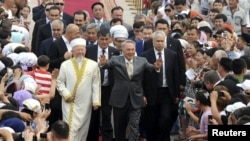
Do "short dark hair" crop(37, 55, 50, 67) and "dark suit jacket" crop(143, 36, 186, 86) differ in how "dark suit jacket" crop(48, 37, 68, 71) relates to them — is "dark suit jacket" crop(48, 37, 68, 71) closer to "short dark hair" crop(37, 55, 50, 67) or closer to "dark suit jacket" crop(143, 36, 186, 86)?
"short dark hair" crop(37, 55, 50, 67)

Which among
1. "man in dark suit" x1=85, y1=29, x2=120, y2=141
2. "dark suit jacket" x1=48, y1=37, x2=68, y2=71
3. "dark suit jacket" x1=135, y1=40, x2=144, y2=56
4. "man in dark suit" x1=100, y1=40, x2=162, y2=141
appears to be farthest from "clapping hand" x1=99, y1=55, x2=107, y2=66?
"dark suit jacket" x1=135, y1=40, x2=144, y2=56

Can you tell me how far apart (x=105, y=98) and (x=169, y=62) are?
138 cm

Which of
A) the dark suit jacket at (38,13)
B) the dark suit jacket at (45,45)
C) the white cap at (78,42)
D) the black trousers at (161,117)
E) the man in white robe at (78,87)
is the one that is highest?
the dark suit jacket at (38,13)

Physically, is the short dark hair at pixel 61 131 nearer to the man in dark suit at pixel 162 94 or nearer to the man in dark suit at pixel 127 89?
the man in dark suit at pixel 127 89

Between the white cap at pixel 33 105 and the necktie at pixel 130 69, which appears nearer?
the white cap at pixel 33 105

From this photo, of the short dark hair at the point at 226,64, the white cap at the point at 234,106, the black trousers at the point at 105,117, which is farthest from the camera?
the black trousers at the point at 105,117

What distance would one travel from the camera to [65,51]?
19719mm

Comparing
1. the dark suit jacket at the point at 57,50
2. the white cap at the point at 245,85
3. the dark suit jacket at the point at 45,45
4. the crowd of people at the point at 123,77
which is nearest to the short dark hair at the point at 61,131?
the crowd of people at the point at 123,77

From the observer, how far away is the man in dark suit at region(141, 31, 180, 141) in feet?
62.8

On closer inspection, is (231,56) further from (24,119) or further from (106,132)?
(24,119)

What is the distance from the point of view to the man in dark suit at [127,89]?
18469 millimetres

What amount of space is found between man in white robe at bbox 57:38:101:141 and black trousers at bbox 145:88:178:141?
127cm

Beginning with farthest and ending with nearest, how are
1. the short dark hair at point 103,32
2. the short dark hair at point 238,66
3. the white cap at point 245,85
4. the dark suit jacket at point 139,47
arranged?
the dark suit jacket at point 139,47 → the short dark hair at point 103,32 → the short dark hair at point 238,66 → the white cap at point 245,85

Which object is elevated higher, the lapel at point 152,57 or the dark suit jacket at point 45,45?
the dark suit jacket at point 45,45
